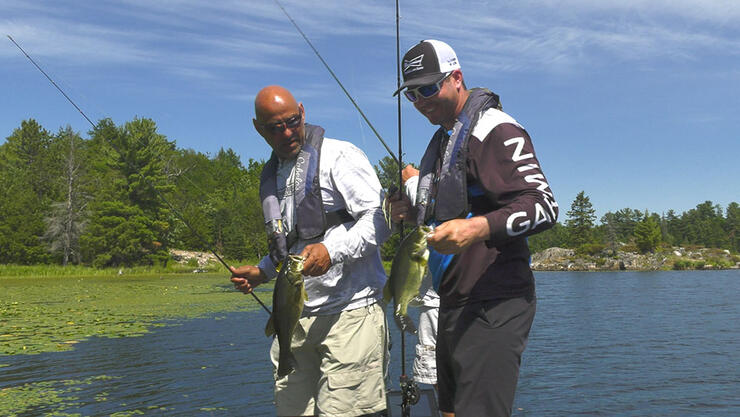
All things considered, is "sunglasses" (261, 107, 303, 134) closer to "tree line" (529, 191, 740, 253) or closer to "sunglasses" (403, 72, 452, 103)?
"sunglasses" (403, 72, 452, 103)

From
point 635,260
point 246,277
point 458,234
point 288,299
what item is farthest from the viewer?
point 635,260

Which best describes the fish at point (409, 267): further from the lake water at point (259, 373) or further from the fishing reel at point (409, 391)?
the lake water at point (259, 373)

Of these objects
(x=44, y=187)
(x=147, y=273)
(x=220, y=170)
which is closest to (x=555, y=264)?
(x=220, y=170)

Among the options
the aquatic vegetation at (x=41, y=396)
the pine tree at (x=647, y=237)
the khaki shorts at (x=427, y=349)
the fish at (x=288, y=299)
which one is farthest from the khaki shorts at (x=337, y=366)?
the pine tree at (x=647, y=237)

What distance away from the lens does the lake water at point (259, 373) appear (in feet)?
33.2

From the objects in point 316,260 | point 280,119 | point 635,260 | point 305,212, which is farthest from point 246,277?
point 635,260

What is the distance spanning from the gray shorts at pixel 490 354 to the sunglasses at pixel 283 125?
1.66 meters

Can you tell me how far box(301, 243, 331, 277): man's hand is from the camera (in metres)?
3.16

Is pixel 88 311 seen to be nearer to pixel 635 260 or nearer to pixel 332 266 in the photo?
pixel 332 266

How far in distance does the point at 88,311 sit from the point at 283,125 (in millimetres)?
22273

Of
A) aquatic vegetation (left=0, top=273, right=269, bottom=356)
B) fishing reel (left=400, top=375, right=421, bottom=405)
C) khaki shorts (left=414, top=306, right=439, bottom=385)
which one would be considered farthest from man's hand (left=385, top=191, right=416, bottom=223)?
aquatic vegetation (left=0, top=273, right=269, bottom=356)

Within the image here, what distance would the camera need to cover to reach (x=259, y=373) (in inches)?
496

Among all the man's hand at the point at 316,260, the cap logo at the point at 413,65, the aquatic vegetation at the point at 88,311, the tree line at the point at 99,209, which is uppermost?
the tree line at the point at 99,209

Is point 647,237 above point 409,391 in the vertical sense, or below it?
above
